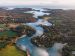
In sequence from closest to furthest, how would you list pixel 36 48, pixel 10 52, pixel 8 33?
pixel 10 52
pixel 36 48
pixel 8 33

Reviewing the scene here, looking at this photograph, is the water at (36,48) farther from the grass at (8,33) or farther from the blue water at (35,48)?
the grass at (8,33)

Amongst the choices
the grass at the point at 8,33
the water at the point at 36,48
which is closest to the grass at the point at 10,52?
the water at the point at 36,48

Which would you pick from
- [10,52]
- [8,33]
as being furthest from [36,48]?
[8,33]

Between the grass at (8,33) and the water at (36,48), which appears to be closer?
the water at (36,48)

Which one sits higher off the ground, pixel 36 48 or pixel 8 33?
pixel 8 33

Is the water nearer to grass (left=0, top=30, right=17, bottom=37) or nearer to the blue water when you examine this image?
the blue water

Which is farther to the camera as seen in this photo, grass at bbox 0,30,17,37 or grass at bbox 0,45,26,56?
grass at bbox 0,30,17,37

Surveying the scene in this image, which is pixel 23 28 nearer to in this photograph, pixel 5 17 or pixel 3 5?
pixel 5 17

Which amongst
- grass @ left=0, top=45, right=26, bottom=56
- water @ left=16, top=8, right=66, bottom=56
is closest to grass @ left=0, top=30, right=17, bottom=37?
water @ left=16, top=8, right=66, bottom=56

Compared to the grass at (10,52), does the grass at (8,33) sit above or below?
above

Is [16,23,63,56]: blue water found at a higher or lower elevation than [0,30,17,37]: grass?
lower

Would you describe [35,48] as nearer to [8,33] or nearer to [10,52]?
[10,52]

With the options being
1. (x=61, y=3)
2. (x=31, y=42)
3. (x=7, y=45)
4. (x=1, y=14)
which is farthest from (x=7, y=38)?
(x=61, y=3)
